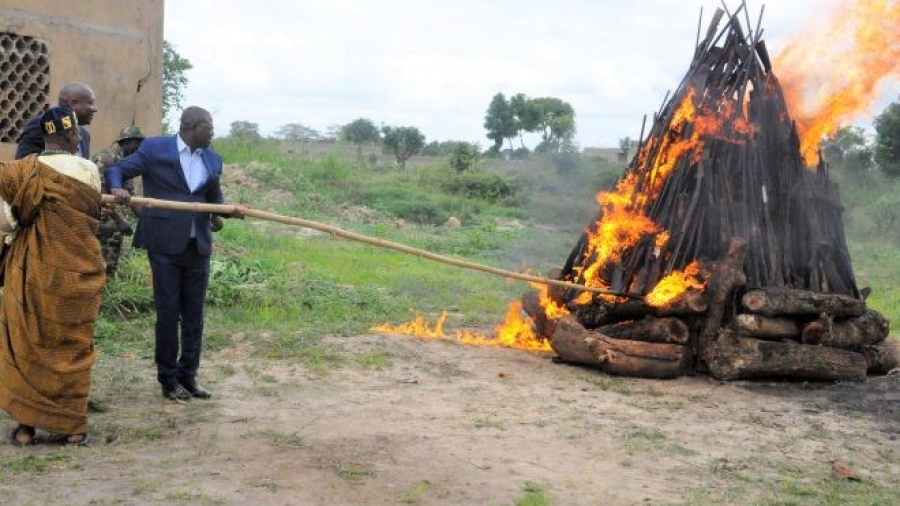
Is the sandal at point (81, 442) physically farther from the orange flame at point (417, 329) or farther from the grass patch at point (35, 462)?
the orange flame at point (417, 329)

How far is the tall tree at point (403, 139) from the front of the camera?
1758 inches

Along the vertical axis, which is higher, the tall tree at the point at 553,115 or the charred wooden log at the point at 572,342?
the tall tree at the point at 553,115

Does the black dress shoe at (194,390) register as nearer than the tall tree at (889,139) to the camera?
Yes

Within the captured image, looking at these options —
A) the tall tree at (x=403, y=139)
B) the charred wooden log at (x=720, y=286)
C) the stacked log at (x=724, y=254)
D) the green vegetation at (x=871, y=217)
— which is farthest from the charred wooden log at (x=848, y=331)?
the tall tree at (x=403, y=139)

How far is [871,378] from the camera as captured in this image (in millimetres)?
8461

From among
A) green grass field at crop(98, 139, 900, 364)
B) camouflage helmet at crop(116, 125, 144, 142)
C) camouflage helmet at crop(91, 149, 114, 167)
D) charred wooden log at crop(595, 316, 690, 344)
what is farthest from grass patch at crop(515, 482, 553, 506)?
camouflage helmet at crop(91, 149, 114, 167)

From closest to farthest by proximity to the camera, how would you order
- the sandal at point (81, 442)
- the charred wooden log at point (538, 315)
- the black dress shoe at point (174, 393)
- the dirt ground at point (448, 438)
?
the dirt ground at point (448, 438) < the sandal at point (81, 442) < the black dress shoe at point (174, 393) < the charred wooden log at point (538, 315)

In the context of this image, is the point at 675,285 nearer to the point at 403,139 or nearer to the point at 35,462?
the point at 35,462

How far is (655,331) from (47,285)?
193 inches

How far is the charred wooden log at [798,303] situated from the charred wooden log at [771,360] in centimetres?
28

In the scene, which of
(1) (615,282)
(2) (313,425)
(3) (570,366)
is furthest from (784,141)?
(2) (313,425)

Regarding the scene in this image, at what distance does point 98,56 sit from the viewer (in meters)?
9.85

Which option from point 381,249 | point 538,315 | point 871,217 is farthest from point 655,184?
point 871,217

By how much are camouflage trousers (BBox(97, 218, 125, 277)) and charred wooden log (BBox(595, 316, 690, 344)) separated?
495cm
